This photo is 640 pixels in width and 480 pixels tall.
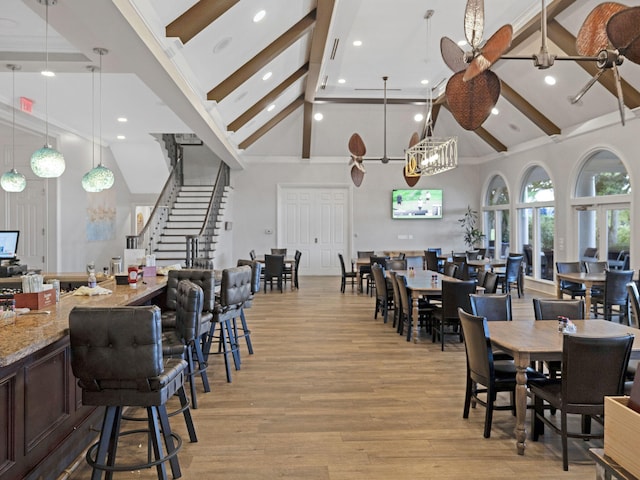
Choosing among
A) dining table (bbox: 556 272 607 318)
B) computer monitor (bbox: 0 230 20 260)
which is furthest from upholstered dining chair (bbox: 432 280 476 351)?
computer monitor (bbox: 0 230 20 260)

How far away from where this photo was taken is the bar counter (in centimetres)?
231

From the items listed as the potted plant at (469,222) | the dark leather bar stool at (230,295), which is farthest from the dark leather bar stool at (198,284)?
the potted plant at (469,222)

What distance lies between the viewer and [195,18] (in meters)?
4.83

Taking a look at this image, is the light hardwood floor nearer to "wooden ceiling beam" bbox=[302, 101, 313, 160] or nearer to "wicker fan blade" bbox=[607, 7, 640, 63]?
"wicker fan blade" bbox=[607, 7, 640, 63]

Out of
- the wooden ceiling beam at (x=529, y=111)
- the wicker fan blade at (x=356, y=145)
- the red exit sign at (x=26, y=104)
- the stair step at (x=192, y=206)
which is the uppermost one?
the wooden ceiling beam at (x=529, y=111)

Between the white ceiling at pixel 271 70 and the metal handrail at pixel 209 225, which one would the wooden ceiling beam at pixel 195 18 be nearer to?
the white ceiling at pixel 271 70

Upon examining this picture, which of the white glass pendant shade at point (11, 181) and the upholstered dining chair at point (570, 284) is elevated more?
the white glass pendant shade at point (11, 181)

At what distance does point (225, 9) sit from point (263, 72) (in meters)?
3.19

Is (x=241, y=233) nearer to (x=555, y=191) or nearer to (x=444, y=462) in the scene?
(x=555, y=191)

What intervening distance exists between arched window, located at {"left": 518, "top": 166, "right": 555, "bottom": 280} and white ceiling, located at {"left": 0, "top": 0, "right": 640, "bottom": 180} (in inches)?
42.7

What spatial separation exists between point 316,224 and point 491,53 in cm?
1207

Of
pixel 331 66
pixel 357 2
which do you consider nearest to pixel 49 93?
pixel 357 2

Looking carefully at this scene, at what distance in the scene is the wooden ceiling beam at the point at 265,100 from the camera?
32.4ft

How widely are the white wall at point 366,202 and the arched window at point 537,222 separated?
260 cm
